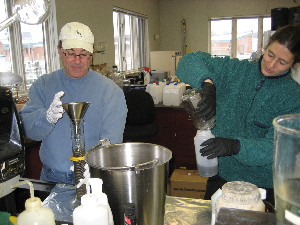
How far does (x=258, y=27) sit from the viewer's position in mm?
8133

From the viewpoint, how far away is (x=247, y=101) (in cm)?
158

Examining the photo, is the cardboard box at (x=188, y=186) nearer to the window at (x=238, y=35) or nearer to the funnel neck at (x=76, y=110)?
the funnel neck at (x=76, y=110)

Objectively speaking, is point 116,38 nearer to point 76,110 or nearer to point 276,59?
point 276,59

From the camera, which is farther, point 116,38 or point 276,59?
point 116,38

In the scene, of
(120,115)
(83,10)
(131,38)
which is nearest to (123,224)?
(120,115)

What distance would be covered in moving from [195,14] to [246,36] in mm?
1548

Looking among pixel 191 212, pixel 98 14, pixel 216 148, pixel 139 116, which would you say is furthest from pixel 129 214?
pixel 98 14

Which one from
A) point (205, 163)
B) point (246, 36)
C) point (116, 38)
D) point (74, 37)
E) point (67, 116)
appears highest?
point (246, 36)

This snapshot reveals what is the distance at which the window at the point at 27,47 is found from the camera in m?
3.58

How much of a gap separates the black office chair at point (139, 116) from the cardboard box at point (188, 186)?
0.63 metres

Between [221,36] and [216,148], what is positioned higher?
[221,36]

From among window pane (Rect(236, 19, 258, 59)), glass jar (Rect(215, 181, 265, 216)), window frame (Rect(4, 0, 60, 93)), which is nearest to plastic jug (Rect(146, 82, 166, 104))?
window frame (Rect(4, 0, 60, 93))

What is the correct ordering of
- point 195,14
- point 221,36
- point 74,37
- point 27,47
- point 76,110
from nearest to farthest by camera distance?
point 76,110 → point 74,37 → point 27,47 → point 195,14 → point 221,36

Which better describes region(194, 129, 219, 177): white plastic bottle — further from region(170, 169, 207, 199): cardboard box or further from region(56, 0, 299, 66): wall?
region(56, 0, 299, 66): wall
